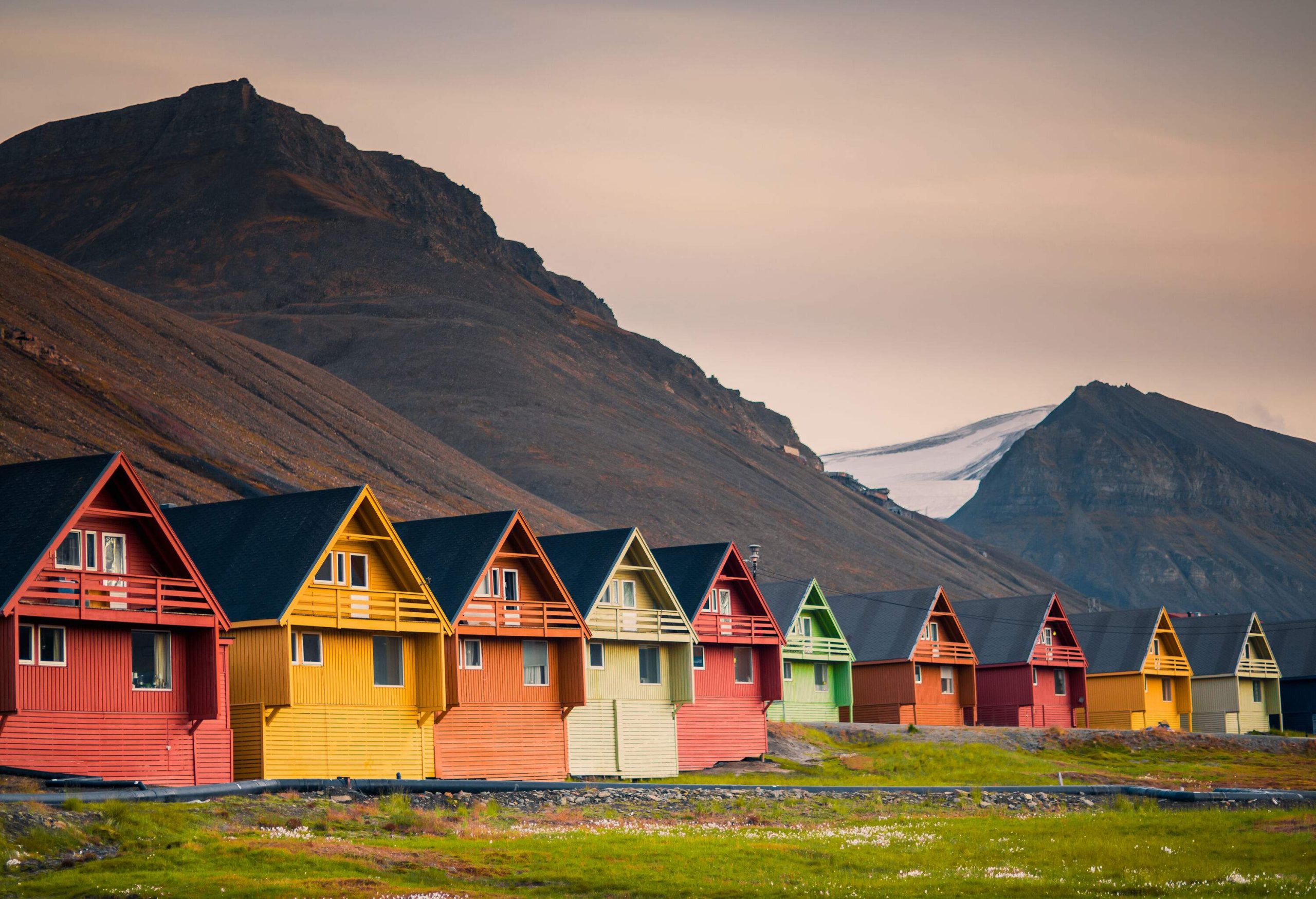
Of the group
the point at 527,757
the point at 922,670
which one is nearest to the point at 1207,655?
the point at 922,670

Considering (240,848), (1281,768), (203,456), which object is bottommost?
(1281,768)

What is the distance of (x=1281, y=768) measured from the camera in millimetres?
70062

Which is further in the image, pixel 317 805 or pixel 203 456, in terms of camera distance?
pixel 203 456

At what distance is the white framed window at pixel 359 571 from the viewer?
49.2 metres

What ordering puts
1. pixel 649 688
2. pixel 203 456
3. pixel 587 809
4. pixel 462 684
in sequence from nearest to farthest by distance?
pixel 587 809, pixel 462 684, pixel 649 688, pixel 203 456

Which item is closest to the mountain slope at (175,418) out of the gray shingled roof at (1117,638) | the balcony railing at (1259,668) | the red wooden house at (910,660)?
the red wooden house at (910,660)

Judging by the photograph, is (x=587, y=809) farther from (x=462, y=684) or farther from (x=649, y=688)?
(x=649, y=688)

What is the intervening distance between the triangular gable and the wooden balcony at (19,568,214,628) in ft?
1.15

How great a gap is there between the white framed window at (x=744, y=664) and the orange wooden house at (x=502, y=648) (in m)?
12.5

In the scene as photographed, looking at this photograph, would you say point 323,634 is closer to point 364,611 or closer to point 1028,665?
point 364,611

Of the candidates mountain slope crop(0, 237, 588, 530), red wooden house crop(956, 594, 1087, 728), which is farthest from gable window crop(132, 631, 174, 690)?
mountain slope crop(0, 237, 588, 530)

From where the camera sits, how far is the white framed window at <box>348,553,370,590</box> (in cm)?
4925

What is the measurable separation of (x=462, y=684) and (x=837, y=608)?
37.8m

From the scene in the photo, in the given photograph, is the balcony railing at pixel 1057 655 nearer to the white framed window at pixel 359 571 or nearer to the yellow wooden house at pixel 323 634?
the yellow wooden house at pixel 323 634
